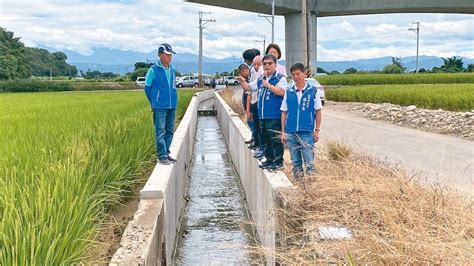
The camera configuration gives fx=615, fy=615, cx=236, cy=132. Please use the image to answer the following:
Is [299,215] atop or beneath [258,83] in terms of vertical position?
beneath

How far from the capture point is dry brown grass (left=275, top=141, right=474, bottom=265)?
330 centimetres

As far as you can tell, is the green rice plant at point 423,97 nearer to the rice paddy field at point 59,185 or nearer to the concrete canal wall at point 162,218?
the concrete canal wall at point 162,218

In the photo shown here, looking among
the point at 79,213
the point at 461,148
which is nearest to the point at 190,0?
the point at 461,148

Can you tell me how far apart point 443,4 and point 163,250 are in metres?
48.3

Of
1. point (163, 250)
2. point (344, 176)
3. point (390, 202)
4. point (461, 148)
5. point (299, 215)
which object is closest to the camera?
point (390, 202)

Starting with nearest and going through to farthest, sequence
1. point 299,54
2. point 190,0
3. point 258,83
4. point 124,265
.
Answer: point 124,265 → point 258,83 → point 190,0 → point 299,54

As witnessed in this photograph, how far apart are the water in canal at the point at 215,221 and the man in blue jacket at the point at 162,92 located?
3.64 ft

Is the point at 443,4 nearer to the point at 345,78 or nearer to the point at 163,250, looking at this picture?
the point at 345,78

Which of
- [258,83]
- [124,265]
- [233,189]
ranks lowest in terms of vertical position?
[233,189]

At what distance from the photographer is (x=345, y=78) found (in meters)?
48.9

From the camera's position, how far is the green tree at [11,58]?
63062 millimetres

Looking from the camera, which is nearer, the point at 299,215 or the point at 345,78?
the point at 299,215

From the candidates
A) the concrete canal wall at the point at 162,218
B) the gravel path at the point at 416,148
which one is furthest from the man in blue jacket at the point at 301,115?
the gravel path at the point at 416,148

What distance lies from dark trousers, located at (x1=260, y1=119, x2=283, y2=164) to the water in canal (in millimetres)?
983
